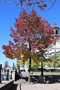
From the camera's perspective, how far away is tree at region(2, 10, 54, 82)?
4678 centimetres

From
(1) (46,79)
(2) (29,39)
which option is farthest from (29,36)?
(1) (46,79)

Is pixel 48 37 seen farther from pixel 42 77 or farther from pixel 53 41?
pixel 42 77

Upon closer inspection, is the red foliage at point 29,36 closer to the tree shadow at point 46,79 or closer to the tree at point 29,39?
the tree at point 29,39

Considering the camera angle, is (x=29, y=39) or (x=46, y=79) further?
(x=46, y=79)

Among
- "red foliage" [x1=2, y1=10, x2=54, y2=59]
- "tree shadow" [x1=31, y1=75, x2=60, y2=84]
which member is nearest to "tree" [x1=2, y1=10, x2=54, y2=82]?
"red foliage" [x1=2, y1=10, x2=54, y2=59]

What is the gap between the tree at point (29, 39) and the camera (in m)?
46.8

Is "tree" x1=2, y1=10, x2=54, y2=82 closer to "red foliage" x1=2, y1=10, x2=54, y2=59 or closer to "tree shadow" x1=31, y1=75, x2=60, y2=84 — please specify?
"red foliage" x1=2, y1=10, x2=54, y2=59

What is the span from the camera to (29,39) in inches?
1852

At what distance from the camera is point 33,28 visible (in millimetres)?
46875

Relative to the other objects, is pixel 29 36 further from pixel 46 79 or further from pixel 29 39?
pixel 46 79

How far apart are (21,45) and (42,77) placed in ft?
19.1

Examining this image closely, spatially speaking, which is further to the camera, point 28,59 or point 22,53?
point 28,59

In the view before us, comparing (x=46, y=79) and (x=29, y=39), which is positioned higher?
(x=29, y=39)

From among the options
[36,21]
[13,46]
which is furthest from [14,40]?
[36,21]
